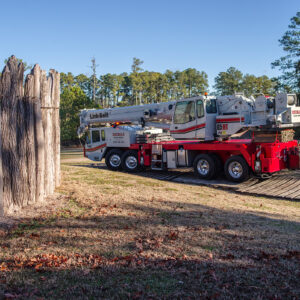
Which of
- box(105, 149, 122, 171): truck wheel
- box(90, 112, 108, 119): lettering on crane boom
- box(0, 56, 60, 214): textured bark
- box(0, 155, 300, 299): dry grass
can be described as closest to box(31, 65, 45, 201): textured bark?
box(0, 56, 60, 214): textured bark

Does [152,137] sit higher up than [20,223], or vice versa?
[152,137]

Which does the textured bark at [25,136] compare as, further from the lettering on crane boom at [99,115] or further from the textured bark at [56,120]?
the lettering on crane boom at [99,115]

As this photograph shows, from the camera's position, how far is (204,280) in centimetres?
402

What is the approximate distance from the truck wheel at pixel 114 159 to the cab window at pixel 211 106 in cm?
537

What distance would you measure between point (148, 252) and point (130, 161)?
12.5m

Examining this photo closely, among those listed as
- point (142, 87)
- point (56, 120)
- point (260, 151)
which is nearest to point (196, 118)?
point (260, 151)

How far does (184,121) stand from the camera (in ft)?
49.7

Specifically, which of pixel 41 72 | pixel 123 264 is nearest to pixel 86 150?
pixel 41 72

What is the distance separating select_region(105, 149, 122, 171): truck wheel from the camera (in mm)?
17703

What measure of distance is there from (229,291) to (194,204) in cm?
480

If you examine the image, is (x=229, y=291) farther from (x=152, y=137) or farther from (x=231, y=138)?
(x=152, y=137)

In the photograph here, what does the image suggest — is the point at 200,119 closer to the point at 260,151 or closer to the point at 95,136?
the point at 260,151

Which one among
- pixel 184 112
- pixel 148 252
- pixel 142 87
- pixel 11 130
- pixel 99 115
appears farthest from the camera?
pixel 142 87

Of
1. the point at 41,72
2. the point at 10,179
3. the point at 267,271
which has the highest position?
the point at 41,72
